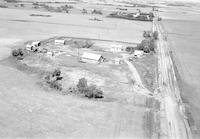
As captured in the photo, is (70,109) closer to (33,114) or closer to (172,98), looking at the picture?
(33,114)

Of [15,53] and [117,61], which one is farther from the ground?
[15,53]

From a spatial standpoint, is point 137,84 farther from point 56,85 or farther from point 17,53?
point 17,53

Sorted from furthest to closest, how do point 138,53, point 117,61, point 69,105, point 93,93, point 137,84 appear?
point 138,53, point 117,61, point 137,84, point 93,93, point 69,105

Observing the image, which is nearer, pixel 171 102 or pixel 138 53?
pixel 171 102

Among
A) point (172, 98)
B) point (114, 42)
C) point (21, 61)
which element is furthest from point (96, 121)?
point (114, 42)

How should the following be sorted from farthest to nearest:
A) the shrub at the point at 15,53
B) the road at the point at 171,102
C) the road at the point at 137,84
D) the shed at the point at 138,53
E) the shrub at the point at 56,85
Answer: the shed at the point at 138,53, the shrub at the point at 15,53, the road at the point at 137,84, the shrub at the point at 56,85, the road at the point at 171,102

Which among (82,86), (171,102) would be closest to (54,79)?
(82,86)

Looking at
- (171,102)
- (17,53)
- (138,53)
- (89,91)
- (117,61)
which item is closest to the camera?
(89,91)

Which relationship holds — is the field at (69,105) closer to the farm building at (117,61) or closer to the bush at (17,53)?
the farm building at (117,61)

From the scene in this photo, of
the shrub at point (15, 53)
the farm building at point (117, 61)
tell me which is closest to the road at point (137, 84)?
the farm building at point (117, 61)
